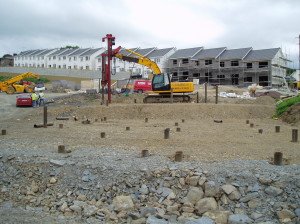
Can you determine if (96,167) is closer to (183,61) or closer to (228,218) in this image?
(228,218)

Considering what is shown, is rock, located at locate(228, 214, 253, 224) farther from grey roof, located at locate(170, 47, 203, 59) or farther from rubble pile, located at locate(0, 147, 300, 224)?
grey roof, located at locate(170, 47, 203, 59)

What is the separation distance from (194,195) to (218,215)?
2.24ft

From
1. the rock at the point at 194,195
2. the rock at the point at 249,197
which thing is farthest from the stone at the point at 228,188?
the rock at the point at 194,195

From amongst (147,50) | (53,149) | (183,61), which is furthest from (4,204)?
(147,50)

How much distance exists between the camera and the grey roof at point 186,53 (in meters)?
56.6

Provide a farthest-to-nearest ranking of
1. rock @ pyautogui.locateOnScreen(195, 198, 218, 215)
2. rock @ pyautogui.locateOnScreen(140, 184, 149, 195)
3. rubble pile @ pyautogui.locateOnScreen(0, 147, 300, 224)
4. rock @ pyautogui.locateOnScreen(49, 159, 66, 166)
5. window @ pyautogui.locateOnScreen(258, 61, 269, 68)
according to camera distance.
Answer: window @ pyautogui.locateOnScreen(258, 61, 269, 68)
rock @ pyautogui.locateOnScreen(49, 159, 66, 166)
rock @ pyautogui.locateOnScreen(140, 184, 149, 195)
rock @ pyautogui.locateOnScreen(195, 198, 218, 215)
rubble pile @ pyautogui.locateOnScreen(0, 147, 300, 224)

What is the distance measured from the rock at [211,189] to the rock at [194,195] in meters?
0.10

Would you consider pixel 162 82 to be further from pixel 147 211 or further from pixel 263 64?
pixel 263 64

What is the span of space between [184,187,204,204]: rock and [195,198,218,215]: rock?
0.13 meters

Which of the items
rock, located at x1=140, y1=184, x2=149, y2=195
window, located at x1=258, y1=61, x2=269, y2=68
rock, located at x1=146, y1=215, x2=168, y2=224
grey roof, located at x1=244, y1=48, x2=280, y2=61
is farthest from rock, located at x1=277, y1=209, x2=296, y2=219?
window, located at x1=258, y1=61, x2=269, y2=68

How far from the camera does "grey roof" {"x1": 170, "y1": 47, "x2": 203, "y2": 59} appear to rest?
56.6 m

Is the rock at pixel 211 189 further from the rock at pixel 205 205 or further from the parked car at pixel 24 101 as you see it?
the parked car at pixel 24 101

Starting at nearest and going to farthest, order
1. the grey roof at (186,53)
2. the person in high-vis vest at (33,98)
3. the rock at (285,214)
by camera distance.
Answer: the rock at (285,214) → the person in high-vis vest at (33,98) → the grey roof at (186,53)

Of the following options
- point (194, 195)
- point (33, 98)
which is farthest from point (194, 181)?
point (33, 98)
